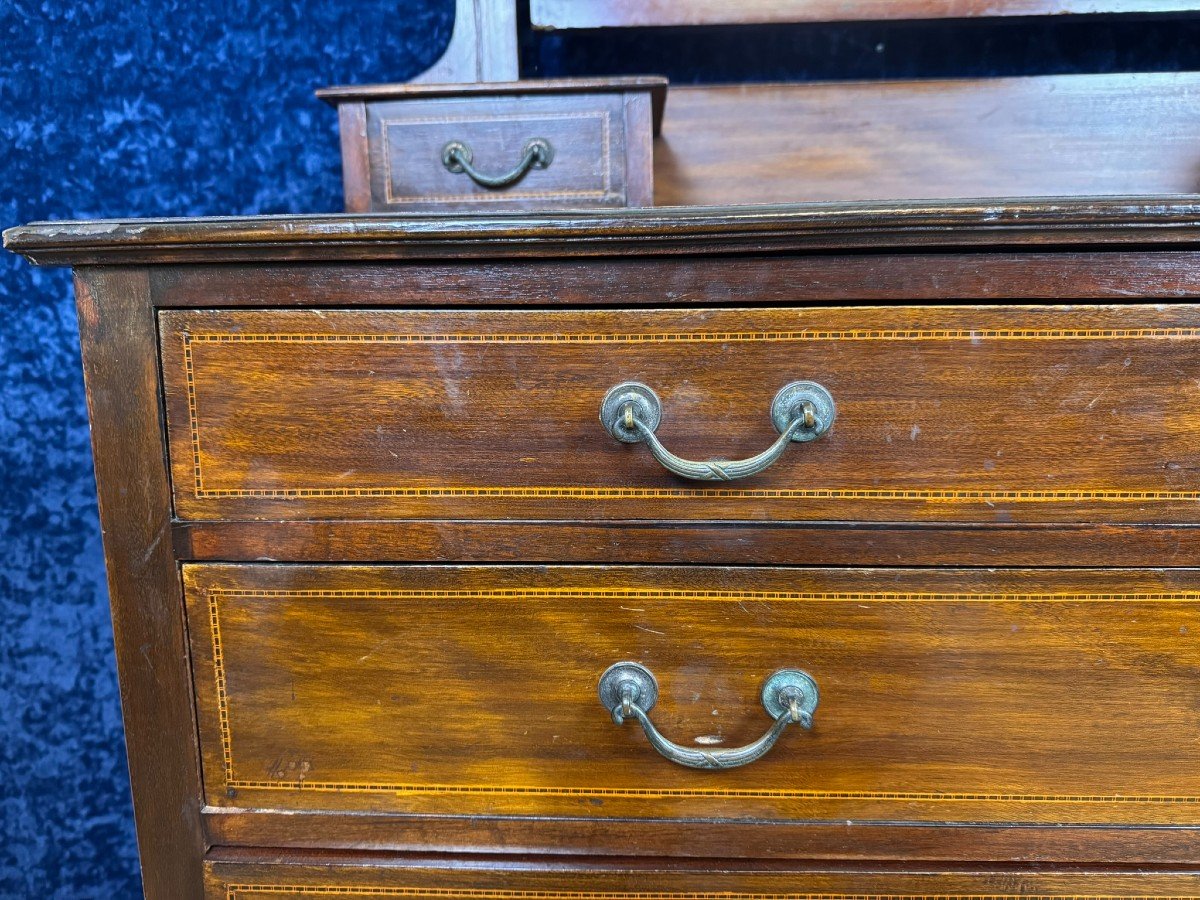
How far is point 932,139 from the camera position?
0.79 metres

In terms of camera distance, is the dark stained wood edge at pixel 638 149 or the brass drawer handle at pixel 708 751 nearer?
the brass drawer handle at pixel 708 751

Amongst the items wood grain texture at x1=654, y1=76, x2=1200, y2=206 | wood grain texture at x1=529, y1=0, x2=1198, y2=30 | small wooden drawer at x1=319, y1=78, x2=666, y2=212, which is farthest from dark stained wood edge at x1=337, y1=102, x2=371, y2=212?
wood grain texture at x1=654, y1=76, x2=1200, y2=206

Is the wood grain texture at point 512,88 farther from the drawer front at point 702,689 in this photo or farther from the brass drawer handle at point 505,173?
the drawer front at point 702,689

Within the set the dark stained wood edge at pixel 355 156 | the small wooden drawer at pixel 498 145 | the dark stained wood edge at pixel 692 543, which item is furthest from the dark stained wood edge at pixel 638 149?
the dark stained wood edge at pixel 692 543

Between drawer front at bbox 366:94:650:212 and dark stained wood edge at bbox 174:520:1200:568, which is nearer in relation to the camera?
dark stained wood edge at bbox 174:520:1200:568

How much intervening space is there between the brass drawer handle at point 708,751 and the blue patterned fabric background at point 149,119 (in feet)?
2.11

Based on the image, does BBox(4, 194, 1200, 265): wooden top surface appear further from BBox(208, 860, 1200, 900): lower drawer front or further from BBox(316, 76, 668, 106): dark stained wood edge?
BBox(208, 860, 1200, 900): lower drawer front

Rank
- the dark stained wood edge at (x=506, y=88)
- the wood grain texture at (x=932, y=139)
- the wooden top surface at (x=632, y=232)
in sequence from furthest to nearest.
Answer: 1. the wood grain texture at (x=932, y=139)
2. the dark stained wood edge at (x=506, y=88)
3. the wooden top surface at (x=632, y=232)

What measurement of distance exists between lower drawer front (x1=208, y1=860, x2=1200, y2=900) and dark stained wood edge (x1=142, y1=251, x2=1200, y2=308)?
38cm

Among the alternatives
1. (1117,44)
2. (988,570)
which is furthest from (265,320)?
(1117,44)

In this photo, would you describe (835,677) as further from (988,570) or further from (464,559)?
(464,559)

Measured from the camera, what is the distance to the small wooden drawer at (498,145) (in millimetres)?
680

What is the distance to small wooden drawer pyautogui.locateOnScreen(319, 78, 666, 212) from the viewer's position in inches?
26.8

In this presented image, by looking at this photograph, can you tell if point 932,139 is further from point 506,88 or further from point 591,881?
point 591,881
